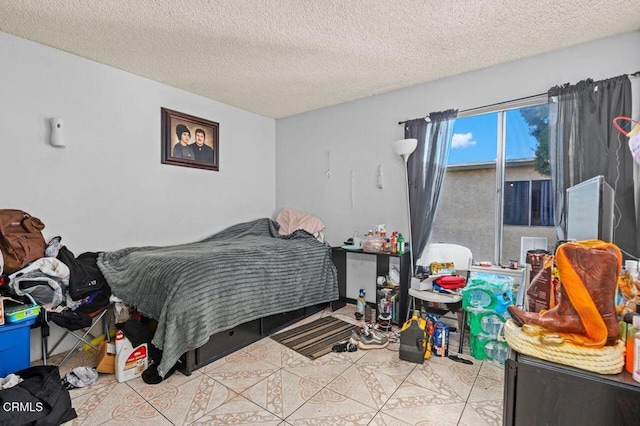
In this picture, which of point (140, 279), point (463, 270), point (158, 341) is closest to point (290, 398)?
point (158, 341)

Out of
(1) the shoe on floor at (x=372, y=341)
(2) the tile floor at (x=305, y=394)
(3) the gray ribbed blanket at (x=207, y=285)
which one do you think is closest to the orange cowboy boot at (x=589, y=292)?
(2) the tile floor at (x=305, y=394)

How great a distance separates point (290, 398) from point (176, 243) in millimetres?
2091

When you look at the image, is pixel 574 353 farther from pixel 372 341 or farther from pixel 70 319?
pixel 70 319

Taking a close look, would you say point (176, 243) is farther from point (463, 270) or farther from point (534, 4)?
point (534, 4)

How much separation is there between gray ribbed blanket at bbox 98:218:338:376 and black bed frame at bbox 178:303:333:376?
0.40ft

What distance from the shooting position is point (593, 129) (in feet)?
7.48

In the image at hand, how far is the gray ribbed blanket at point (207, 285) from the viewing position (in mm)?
2088

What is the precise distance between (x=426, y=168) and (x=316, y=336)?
1.90m

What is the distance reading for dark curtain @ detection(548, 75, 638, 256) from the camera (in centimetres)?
220

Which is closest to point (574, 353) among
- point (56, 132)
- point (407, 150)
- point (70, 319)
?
point (407, 150)

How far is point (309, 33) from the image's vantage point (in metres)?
2.27

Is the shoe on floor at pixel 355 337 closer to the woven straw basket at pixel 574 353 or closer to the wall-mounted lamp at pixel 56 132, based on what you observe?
the woven straw basket at pixel 574 353

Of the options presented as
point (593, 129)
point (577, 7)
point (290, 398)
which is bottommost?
point (290, 398)

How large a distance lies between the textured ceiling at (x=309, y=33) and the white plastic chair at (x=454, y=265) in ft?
5.47
